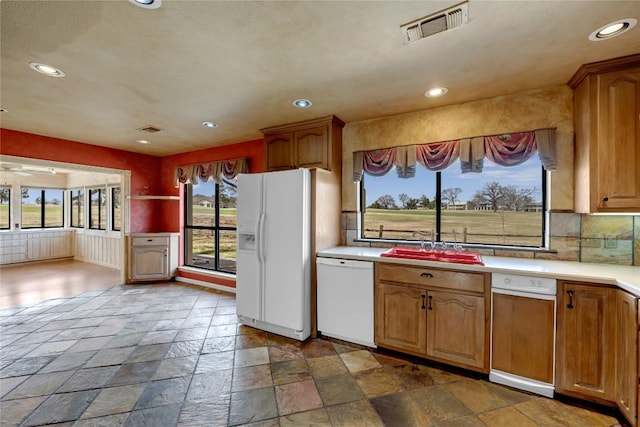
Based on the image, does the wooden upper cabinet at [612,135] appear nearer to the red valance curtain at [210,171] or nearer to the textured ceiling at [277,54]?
the textured ceiling at [277,54]

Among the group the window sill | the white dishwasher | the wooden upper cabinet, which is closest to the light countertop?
the white dishwasher

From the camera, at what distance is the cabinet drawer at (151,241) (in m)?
Answer: 4.97

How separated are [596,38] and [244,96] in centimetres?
271

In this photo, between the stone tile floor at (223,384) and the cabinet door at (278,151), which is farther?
the cabinet door at (278,151)

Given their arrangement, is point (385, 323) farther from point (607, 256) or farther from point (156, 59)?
point (156, 59)

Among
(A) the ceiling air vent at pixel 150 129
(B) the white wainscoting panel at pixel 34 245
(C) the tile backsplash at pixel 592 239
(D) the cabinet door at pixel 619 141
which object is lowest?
(B) the white wainscoting panel at pixel 34 245

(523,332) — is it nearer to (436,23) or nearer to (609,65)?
(609,65)

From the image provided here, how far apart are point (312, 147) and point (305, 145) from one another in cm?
11

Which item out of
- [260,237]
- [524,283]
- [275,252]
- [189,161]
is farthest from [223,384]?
[189,161]

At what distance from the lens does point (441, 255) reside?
270 centimetres

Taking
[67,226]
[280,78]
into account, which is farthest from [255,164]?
[67,226]

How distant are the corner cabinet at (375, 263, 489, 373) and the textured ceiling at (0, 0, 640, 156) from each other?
1692mm

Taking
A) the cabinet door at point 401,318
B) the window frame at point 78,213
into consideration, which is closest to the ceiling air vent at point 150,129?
the cabinet door at point 401,318

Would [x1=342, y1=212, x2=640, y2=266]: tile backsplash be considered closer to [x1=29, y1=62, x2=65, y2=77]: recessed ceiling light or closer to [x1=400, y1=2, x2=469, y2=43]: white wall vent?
[x1=400, y1=2, x2=469, y2=43]: white wall vent
